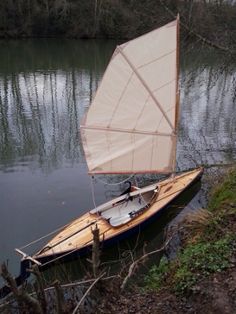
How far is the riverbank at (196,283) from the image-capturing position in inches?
239

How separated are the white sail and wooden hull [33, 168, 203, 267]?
3.76 ft

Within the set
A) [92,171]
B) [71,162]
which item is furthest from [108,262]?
[71,162]

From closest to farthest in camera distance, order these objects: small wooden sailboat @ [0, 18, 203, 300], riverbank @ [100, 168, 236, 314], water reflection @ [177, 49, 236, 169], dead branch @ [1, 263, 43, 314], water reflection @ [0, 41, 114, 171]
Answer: dead branch @ [1, 263, 43, 314] < riverbank @ [100, 168, 236, 314] < small wooden sailboat @ [0, 18, 203, 300] < water reflection @ [177, 49, 236, 169] < water reflection @ [0, 41, 114, 171]

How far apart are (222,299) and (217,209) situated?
12.6 ft

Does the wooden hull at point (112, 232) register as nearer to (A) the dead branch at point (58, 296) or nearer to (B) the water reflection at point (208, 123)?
(A) the dead branch at point (58, 296)

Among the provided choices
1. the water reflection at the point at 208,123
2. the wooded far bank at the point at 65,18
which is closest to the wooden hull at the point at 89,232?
the water reflection at the point at 208,123

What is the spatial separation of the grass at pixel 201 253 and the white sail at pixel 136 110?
10.4ft

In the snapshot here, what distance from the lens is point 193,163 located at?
15641mm

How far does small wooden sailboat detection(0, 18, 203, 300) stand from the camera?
11430 mm

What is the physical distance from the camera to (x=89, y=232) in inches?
406

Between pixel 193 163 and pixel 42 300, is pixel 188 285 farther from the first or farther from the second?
pixel 193 163

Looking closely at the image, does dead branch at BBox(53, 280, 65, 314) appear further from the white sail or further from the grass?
the white sail

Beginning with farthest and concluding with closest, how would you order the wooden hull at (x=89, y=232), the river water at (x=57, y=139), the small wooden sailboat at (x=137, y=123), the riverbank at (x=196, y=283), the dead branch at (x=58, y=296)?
1. the river water at (x=57, y=139)
2. the small wooden sailboat at (x=137, y=123)
3. the wooden hull at (x=89, y=232)
4. the riverbank at (x=196, y=283)
5. the dead branch at (x=58, y=296)

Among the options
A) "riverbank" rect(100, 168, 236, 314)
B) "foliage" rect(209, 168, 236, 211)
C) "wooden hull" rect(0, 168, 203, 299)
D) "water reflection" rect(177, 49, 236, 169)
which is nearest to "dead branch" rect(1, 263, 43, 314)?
"riverbank" rect(100, 168, 236, 314)
